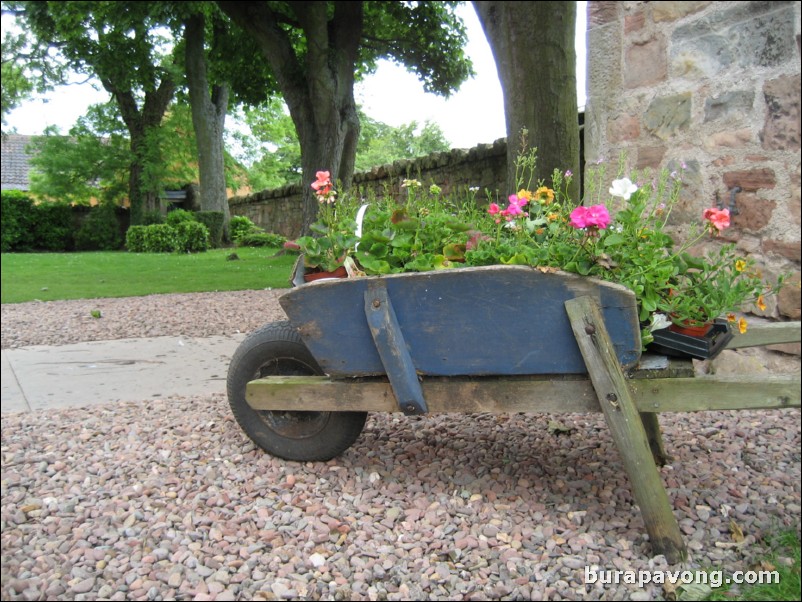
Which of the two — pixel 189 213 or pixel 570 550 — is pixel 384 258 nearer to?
pixel 570 550

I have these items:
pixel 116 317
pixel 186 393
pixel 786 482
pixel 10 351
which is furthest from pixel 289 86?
pixel 786 482

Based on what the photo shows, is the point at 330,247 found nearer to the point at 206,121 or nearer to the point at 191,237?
the point at 191,237

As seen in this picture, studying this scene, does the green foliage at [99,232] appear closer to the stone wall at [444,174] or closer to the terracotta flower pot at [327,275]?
the stone wall at [444,174]

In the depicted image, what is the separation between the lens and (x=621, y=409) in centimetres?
181

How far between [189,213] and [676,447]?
48.5ft

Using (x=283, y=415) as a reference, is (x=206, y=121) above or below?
above

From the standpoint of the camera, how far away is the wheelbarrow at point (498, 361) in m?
1.80

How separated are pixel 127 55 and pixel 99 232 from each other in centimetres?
558

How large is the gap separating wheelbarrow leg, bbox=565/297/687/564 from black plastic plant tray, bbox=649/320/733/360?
264 mm

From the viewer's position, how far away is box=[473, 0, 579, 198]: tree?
4.02 m

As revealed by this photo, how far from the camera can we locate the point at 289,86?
9.01 metres

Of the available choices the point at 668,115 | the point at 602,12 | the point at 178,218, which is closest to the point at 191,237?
the point at 178,218

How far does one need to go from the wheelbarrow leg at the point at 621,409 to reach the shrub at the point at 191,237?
1381 cm

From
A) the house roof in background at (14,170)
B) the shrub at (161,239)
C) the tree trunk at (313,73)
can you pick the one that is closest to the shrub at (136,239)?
the shrub at (161,239)
